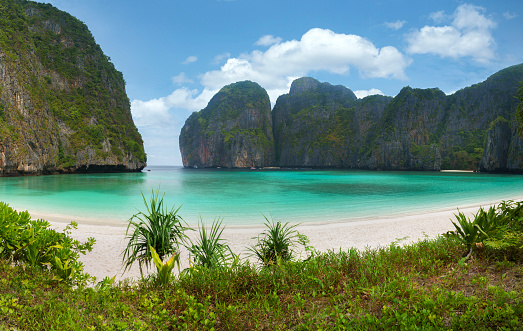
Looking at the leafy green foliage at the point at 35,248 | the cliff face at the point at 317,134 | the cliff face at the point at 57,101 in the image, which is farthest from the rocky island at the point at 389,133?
the leafy green foliage at the point at 35,248

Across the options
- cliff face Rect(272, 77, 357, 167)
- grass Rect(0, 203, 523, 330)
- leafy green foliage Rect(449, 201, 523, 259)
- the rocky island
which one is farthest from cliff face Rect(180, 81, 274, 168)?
grass Rect(0, 203, 523, 330)

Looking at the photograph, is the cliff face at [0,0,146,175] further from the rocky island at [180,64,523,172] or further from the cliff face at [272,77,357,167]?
the cliff face at [272,77,357,167]

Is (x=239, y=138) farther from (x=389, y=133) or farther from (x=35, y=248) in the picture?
(x=35, y=248)

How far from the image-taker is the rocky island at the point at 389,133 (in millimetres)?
110438

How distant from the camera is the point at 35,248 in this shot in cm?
376

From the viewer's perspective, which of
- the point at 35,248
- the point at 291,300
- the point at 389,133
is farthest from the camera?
the point at 389,133

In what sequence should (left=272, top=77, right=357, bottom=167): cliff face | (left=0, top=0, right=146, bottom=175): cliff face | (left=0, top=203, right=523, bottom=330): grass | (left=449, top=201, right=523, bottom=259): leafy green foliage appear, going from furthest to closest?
1. (left=272, top=77, right=357, bottom=167): cliff face
2. (left=0, top=0, right=146, bottom=175): cliff face
3. (left=449, top=201, right=523, bottom=259): leafy green foliage
4. (left=0, top=203, right=523, bottom=330): grass

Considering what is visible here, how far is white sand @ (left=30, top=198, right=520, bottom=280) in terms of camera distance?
307 inches

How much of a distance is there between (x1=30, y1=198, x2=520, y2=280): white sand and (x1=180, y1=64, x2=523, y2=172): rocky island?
83.3 m

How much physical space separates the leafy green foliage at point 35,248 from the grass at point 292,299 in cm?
13

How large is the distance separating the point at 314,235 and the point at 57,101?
3352 inches

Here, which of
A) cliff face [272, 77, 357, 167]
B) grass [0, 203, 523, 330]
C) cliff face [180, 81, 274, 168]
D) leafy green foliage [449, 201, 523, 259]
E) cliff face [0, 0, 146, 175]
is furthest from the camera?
cliff face [180, 81, 274, 168]

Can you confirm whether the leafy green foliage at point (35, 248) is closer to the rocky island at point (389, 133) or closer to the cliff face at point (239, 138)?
the rocky island at point (389, 133)

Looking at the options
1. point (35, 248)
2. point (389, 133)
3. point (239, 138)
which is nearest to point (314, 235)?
point (35, 248)
